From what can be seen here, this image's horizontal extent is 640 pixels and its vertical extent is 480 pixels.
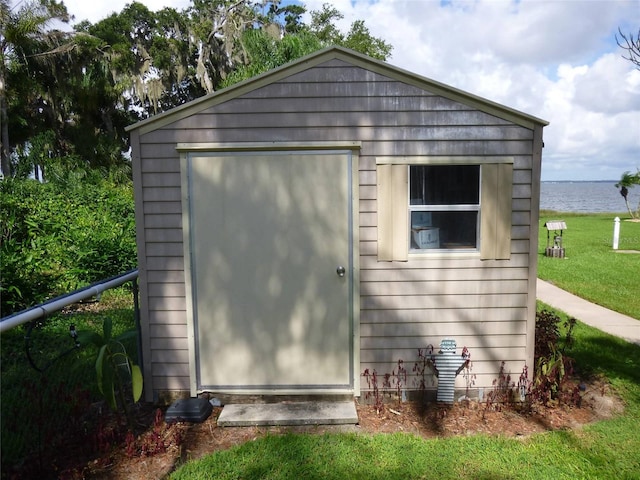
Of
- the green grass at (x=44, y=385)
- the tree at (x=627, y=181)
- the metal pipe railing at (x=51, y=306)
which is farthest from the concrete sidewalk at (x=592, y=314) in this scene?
the tree at (x=627, y=181)

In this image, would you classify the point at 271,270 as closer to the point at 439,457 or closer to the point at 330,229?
the point at 330,229

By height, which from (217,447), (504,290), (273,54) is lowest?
(217,447)

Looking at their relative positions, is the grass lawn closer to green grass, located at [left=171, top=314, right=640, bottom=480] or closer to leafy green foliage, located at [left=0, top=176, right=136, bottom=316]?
green grass, located at [left=171, top=314, right=640, bottom=480]

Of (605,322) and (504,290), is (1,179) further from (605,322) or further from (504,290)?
(605,322)

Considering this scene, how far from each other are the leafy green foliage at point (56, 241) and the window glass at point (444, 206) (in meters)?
4.75

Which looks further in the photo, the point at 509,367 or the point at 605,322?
the point at 605,322

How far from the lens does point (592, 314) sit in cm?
666

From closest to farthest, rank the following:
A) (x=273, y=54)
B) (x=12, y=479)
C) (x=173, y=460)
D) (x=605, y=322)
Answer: (x=12, y=479) → (x=173, y=460) → (x=605, y=322) → (x=273, y=54)

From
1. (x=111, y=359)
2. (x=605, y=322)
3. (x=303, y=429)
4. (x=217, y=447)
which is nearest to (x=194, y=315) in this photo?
(x=111, y=359)

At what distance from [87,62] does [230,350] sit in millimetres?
16491

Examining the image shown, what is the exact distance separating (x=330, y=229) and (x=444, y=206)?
39.0 inches

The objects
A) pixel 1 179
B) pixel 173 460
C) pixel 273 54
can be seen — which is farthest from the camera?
pixel 273 54

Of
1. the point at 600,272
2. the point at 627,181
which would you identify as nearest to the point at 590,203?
the point at 627,181

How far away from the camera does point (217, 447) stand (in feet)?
10.5
